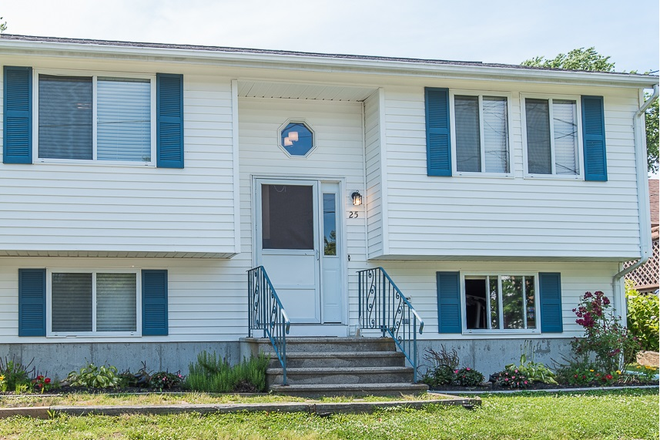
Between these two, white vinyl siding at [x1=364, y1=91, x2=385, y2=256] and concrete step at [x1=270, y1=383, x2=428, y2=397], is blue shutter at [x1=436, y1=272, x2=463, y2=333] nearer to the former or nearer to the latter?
white vinyl siding at [x1=364, y1=91, x2=385, y2=256]

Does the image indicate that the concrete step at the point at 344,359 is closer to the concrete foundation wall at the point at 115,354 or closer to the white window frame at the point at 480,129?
the concrete foundation wall at the point at 115,354

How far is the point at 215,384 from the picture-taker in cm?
995

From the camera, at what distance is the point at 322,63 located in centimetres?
1184

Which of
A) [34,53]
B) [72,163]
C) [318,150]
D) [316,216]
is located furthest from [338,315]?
[34,53]

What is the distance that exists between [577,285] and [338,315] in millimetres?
3863

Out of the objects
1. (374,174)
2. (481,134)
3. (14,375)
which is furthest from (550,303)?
(14,375)

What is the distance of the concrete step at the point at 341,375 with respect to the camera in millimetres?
10211

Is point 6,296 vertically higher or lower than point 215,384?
higher

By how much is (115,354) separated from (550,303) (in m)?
6.51

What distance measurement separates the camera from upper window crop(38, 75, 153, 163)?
11312mm

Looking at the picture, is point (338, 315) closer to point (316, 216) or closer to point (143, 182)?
point (316, 216)

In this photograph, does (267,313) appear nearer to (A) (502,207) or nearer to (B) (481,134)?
(A) (502,207)

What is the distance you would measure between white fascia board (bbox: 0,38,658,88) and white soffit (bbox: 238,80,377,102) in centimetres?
45

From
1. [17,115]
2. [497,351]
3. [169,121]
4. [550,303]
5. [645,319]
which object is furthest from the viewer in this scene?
[645,319]
